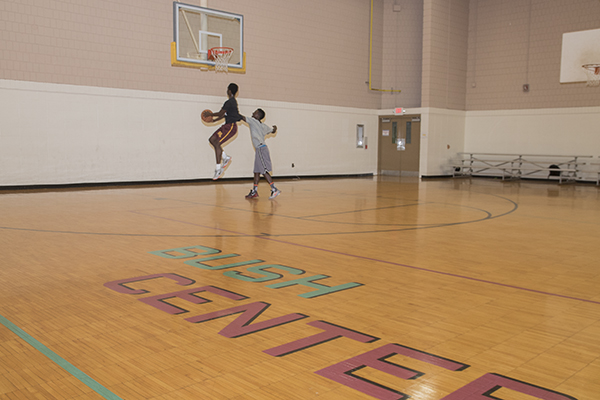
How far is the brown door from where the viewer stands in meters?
19.5

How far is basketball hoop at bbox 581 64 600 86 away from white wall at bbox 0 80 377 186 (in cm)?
856

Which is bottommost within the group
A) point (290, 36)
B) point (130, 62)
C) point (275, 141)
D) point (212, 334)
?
point (212, 334)

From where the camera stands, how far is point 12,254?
4.99 m

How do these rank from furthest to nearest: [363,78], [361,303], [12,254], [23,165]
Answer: [363,78] < [23,165] < [12,254] < [361,303]

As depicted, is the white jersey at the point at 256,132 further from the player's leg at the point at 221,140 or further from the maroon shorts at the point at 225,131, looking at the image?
the maroon shorts at the point at 225,131

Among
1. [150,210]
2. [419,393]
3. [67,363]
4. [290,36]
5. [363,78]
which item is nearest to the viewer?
[419,393]

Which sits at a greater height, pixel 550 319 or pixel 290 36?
pixel 290 36

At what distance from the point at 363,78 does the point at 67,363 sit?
59.6 ft

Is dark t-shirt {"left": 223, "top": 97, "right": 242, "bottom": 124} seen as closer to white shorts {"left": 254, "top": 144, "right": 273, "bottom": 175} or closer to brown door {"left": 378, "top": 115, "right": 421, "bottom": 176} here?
white shorts {"left": 254, "top": 144, "right": 273, "bottom": 175}

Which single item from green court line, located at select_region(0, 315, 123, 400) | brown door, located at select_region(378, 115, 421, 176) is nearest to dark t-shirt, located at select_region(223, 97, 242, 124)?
green court line, located at select_region(0, 315, 123, 400)

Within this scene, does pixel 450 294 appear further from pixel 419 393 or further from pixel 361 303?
pixel 419 393

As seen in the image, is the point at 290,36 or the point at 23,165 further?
the point at 290,36

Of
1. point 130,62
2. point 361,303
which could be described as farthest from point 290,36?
point 361,303

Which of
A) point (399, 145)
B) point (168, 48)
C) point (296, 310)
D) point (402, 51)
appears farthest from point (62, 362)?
point (402, 51)
